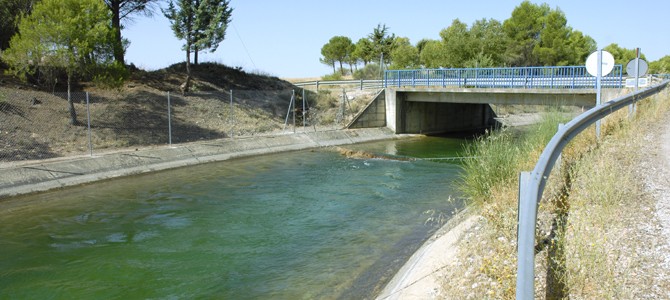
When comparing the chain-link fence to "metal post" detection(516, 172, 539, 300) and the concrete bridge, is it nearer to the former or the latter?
the concrete bridge

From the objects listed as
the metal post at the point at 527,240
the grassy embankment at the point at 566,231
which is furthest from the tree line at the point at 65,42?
the metal post at the point at 527,240

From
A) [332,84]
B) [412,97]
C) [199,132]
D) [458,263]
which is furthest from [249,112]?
[458,263]

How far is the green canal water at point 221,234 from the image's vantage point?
341 inches

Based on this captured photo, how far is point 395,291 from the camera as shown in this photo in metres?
7.09

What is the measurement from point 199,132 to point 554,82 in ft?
64.0

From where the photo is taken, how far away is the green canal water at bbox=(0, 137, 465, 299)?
28.4 ft

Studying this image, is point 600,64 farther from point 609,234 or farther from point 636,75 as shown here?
point 609,234

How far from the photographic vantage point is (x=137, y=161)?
66.4 feet

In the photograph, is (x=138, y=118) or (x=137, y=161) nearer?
(x=137, y=161)

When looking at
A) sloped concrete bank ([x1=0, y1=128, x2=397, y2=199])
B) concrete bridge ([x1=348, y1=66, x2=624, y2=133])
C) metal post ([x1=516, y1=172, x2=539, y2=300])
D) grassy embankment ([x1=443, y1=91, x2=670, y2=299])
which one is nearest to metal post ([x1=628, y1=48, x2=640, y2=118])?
grassy embankment ([x1=443, y1=91, x2=670, y2=299])

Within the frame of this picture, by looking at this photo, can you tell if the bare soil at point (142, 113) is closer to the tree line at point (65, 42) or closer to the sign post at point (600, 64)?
the tree line at point (65, 42)

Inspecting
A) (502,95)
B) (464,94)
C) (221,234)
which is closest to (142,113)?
(221,234)

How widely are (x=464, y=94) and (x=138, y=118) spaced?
19544 millimetres

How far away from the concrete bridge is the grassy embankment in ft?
60.2
